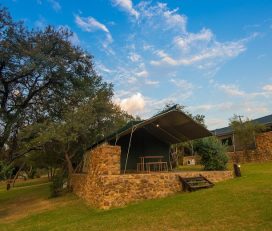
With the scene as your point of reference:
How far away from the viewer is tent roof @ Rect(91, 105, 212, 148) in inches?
499

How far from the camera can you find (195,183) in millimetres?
12070

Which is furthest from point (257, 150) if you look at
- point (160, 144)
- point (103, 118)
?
point (103, 118)

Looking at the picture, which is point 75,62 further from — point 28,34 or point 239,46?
point 239,46

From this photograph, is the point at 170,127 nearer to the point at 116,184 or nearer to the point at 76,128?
the point at 76,128

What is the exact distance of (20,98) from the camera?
14.8 m

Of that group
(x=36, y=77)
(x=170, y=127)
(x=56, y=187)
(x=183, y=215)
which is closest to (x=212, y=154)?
(x=170, y=127)

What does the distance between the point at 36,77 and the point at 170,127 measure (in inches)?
332

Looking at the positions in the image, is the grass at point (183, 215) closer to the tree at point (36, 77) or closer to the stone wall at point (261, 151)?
the tree at point (36, 77)

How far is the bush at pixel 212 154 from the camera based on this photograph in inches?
599

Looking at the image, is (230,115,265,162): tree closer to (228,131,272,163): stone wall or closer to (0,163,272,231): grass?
(228,131,272,163): stone wall

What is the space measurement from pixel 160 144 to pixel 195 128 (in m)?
3.82

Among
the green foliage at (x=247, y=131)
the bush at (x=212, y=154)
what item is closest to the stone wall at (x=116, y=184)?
the bush at (x=212, y=154)

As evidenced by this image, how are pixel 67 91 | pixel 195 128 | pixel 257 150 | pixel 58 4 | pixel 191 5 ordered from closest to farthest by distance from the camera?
pixel 191 5, pixel 58 4, pixel 195 128, pixel 67 91, pixel 257 150

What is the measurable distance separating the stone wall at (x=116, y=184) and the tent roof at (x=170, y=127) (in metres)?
2.43
